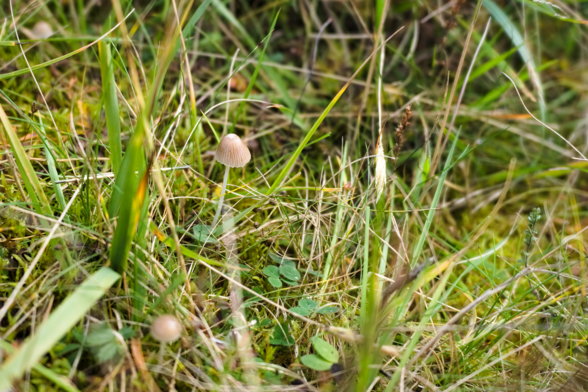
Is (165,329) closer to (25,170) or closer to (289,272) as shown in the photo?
(289,272)

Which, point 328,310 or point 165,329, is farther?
point 328,310

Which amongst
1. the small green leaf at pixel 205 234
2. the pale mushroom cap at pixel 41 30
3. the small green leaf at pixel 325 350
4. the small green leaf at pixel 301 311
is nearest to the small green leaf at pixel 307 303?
the small green leaf at pixel 301 311

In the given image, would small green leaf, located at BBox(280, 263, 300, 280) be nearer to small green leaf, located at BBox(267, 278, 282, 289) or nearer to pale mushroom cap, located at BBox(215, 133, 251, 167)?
small green leaf, located at BBox(267, 278, 282, 289)

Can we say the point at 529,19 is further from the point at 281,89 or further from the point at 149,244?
the point at 149,244

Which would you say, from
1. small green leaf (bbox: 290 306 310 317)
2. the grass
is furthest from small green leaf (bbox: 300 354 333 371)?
small green leaf (bbox: 290 306 310 317)

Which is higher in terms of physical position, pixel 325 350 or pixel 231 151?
pixel 231 151

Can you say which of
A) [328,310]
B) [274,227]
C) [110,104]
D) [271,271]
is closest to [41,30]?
[110,104]

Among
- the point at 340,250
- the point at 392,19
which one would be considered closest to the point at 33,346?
the point at 340,250

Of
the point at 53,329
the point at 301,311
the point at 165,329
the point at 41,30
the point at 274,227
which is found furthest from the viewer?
the point at 41,30
